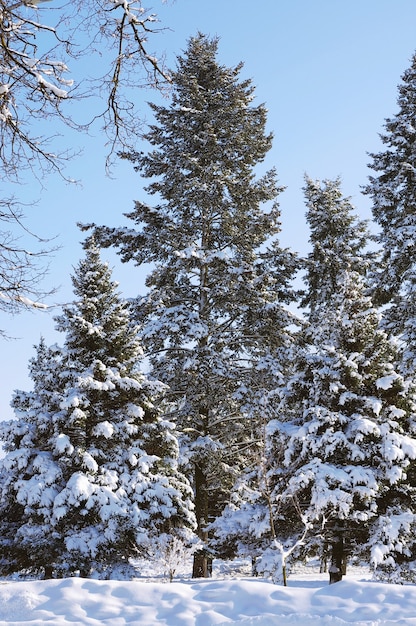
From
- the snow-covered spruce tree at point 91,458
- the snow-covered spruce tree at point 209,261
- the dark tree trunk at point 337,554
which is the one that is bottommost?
the dark tree trunk at point 337,554

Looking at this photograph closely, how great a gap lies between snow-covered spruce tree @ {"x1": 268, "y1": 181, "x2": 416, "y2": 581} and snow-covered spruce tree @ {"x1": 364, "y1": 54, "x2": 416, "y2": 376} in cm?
302

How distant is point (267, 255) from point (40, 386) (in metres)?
8.54

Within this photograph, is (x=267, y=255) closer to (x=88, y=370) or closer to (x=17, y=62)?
(x=88, y=370)

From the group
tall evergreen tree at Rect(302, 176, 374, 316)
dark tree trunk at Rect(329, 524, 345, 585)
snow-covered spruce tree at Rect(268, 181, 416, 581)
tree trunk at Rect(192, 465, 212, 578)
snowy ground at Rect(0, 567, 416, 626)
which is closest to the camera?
snowy ground at Rect(0, 567, 416, 626)

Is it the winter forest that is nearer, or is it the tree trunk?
the winter forest

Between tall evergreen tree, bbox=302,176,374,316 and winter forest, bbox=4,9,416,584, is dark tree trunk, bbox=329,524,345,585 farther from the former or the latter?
tall evergreen tree, bbox=302,176,374,316

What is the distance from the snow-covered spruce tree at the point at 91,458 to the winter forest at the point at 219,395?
5 centimetres

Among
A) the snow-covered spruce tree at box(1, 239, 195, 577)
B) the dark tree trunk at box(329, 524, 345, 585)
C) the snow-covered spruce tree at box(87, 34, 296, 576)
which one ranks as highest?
the snow-covered spruce tree at box(87, 34, 296, 576)

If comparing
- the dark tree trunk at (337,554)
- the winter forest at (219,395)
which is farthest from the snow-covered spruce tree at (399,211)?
the dark tree trunk at (337,554)

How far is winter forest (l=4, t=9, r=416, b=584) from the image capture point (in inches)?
482

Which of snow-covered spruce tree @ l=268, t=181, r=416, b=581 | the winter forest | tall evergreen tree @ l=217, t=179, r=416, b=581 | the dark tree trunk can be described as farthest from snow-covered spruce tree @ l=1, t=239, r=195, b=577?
the dark tree trunk

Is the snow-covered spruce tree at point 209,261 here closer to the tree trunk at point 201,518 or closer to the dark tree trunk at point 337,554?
the tree trunk at point 201,518

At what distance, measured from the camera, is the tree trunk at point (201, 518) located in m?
14.5

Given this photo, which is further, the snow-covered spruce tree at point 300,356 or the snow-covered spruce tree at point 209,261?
the snow-covered spruce tree at point 209,261
